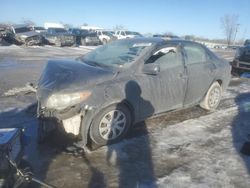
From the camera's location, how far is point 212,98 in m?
6.56

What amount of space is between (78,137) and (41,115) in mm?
Result: 622

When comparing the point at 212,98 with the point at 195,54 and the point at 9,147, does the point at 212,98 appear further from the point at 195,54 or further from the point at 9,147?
the point at 9,147

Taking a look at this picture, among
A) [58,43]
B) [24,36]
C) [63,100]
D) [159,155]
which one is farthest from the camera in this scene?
[58,43]

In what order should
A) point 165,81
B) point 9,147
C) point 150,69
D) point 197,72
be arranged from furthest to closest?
point 197,72, point 165,81, point 150,69, point 9,147

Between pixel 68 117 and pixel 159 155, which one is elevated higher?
pixel 68 117

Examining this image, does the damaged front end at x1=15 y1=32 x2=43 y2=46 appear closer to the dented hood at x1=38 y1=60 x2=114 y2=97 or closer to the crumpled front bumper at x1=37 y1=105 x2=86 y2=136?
the dented hood at x1=38 y1=60 x2=114 y2=97

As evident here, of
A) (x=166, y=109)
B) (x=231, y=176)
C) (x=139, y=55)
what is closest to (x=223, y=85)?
(x=166, y=109)

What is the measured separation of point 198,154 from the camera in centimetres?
448

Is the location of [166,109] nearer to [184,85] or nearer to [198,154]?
[184,85]

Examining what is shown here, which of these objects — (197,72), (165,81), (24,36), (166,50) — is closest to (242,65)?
(197,72)

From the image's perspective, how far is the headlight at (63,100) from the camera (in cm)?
422

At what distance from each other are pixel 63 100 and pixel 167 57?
84.0 inches

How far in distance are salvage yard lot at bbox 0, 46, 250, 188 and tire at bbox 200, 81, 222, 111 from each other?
17 cm

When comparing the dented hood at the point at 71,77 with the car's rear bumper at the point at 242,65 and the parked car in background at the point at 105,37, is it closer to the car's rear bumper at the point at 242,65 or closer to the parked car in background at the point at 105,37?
the car's rear bumper at the point at 242,65
